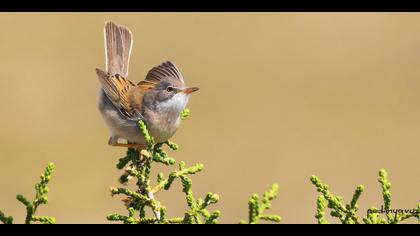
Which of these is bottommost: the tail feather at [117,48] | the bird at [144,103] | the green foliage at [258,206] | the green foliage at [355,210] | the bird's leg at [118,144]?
the green foliage at [258,206]

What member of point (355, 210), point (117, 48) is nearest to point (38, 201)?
point (355, 210)

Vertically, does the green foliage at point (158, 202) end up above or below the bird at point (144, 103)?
below

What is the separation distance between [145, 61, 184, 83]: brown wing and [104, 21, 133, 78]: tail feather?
872 mm

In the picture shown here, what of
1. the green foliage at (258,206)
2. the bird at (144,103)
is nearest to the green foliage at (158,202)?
the green foliage at (258,206)

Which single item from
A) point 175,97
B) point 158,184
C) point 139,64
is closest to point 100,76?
point 175,97

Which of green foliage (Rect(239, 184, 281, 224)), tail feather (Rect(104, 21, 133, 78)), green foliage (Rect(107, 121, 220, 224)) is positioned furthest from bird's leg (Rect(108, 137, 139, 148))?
green foliage (Rect(239, 184, 281, 224))

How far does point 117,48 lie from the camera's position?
21.6 feet

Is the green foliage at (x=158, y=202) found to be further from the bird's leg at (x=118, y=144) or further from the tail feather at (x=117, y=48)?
the tail feather at (x=117, y=48)

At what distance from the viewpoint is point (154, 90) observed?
5.31m

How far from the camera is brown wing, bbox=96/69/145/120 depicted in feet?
17.9

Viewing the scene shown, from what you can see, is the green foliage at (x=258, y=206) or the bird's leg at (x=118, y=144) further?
the bird's leg at (x=118, y=144)

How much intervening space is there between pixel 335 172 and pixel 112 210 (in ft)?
12.9

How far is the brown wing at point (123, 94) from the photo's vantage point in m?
5.45
